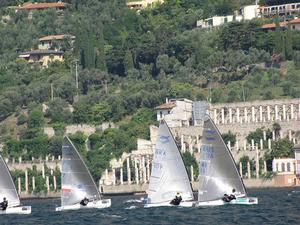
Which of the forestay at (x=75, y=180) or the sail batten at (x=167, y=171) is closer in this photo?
the sail batten at (x=167, y=171)

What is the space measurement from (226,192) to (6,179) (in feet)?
51.9

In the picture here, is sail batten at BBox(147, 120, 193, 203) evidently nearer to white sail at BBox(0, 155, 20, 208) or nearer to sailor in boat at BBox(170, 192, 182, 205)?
sailor in boat at BBox(170, 192, 182, 205)

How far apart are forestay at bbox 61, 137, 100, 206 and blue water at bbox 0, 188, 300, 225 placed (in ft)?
4.09

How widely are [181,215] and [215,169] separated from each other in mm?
5233

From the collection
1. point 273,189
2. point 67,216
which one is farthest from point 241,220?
point 273,189

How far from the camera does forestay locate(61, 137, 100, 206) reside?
143250mm

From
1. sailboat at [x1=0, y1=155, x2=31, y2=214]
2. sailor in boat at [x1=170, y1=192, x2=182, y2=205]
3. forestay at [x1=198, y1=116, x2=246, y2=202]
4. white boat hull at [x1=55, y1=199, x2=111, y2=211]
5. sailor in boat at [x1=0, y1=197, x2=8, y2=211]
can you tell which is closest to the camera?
forestay at [x1=198, y1=116, x2=246, y2=202]

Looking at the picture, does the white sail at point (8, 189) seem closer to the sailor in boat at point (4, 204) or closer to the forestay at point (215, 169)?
the sailor in boat at point (4, 204)

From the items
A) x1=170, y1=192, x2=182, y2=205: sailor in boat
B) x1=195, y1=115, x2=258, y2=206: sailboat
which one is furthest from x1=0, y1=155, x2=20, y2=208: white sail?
x1=195, y1=115, x2=258, y2=206: sailboat

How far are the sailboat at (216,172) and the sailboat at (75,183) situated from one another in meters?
11.6

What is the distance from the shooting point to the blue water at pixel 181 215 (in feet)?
404

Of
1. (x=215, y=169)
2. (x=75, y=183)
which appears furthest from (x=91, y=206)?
(x=215, y=169)

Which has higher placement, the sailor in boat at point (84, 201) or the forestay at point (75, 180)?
the forestay at point (75, 180)

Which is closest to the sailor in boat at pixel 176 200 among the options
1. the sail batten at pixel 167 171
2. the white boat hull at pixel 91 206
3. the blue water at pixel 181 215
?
the blue water at pixel 181 215
